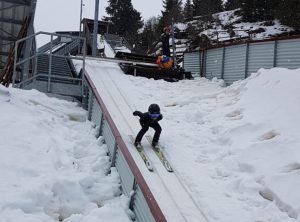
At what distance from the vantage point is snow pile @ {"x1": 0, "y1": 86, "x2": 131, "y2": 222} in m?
6.10

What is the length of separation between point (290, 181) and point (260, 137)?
203cm

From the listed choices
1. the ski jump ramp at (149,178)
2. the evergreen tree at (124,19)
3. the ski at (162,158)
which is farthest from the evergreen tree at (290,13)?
the ski at (162,158)

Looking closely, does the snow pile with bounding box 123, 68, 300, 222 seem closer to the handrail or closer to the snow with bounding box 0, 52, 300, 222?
the snow with bounding box 0, 52, 300, 222

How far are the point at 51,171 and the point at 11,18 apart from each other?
11986 mm

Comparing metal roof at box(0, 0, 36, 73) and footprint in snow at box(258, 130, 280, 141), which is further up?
metal roof at box(0, 0, 36, 73)

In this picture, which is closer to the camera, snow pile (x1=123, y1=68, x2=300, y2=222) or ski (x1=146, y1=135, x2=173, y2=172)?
snow pile (x1=123, y1=68, x2=300, y2=222)

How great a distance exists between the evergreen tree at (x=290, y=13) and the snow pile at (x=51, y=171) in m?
31.5

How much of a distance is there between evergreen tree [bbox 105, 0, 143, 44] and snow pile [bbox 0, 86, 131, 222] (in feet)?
158

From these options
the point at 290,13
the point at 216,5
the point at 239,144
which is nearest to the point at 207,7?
the point at 216,5

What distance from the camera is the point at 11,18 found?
56.6 feet

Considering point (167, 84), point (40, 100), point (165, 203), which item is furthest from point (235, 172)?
point (167, 84)

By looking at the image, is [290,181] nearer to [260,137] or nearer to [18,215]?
[260,137]

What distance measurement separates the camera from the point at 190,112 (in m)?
11.7

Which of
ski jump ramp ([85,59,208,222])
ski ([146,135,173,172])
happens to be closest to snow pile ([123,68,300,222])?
ski ([146,135,173,172])
